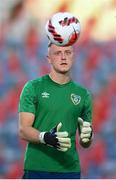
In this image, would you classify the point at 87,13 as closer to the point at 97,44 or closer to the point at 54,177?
the point at 97,44

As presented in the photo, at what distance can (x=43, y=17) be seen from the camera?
14.6 feet

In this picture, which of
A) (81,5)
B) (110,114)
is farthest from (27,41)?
(110,114)

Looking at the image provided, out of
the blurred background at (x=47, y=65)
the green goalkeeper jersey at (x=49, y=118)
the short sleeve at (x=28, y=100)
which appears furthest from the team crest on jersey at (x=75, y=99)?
the blurred background at (x=47, y=65)

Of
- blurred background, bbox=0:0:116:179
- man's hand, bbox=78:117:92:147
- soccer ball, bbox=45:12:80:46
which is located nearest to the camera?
man's hand, bbox=78:117:92:147

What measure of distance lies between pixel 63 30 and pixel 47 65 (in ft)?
5.77

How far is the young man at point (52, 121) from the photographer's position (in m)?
2.52

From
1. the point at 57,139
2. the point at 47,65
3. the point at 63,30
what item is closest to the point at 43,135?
the point at 57,139

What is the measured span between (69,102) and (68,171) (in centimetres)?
30

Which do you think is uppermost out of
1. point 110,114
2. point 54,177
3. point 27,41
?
point 27,41

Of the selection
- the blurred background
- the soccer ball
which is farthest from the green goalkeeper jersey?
the blurred background

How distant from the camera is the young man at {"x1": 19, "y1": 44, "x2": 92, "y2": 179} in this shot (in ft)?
8.25

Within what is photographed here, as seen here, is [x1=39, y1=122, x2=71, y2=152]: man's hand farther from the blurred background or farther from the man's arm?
the blurred background

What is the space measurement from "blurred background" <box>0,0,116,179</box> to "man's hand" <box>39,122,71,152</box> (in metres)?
2.00

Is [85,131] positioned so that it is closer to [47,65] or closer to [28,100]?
[28,100]
